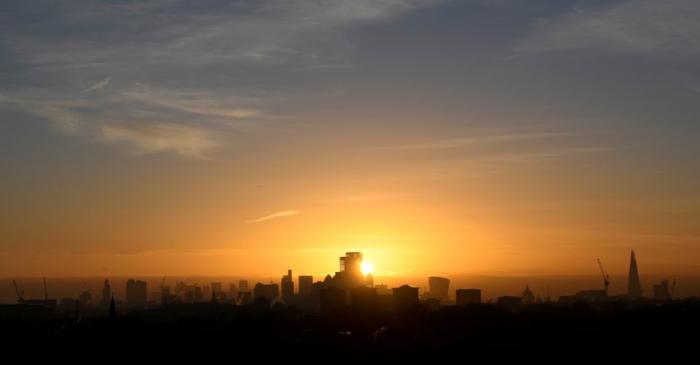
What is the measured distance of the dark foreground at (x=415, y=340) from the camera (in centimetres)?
12531

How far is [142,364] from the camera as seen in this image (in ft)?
433

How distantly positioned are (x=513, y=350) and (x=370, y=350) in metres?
23.2

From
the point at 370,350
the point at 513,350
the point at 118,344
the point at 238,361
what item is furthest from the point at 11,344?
the point at 513,350

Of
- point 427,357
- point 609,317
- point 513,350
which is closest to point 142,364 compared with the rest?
point 427,357

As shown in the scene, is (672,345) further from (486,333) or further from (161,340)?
(161,340)

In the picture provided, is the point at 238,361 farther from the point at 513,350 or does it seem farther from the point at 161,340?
the point at 513,350

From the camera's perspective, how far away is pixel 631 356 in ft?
388

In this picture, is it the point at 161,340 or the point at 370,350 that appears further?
the point at 161,340

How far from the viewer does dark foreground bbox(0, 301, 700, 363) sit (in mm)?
125312

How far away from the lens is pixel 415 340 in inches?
5778

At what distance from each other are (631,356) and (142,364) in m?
74.9

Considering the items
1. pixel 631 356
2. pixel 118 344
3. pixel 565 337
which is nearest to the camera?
pixel 631 356

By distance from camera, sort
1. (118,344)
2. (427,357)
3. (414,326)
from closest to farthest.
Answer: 1. (427,357)
2. (118,344)
3. (414,326)

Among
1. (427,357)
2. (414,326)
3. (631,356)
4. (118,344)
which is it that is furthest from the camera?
(414,326)
